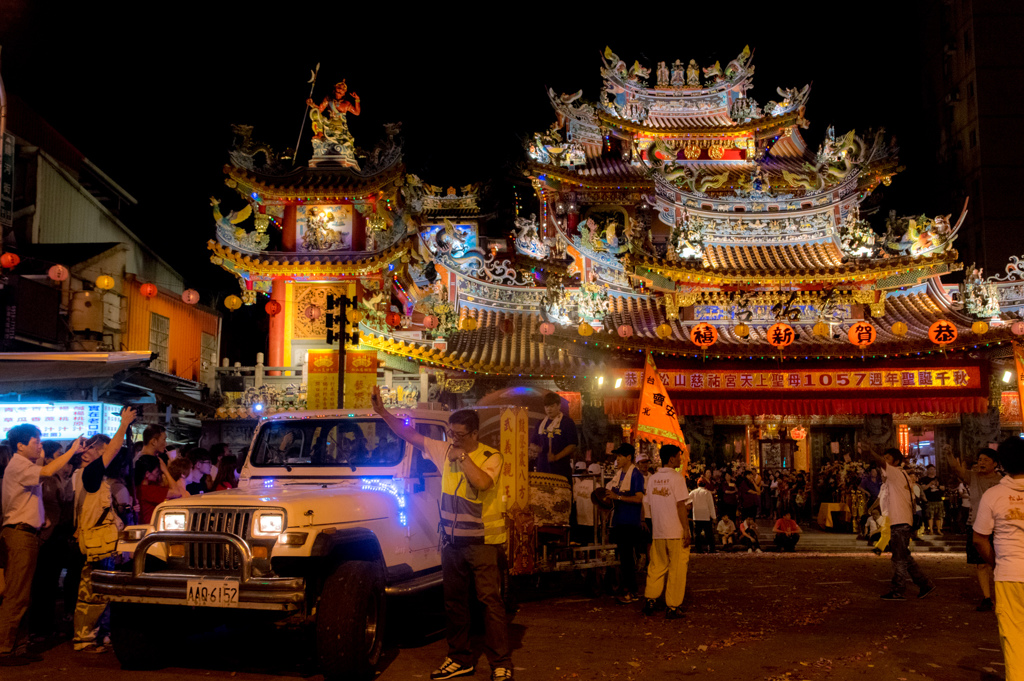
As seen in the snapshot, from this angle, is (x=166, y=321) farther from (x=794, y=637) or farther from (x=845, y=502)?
(x=794, y=637)

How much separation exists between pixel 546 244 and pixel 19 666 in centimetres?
1870

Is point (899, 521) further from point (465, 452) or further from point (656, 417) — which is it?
point (465, 452)

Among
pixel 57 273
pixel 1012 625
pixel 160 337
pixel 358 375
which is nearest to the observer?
pixel 1012 625

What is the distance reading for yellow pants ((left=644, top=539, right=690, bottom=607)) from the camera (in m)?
9.32

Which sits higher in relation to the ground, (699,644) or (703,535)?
(699,644)

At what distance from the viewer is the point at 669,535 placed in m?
9.38

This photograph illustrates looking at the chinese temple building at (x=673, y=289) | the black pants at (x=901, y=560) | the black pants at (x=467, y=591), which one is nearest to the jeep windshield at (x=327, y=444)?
the black pants at (x=467, y=591)

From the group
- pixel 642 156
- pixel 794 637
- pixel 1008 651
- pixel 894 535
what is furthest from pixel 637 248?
pixel 1008 651

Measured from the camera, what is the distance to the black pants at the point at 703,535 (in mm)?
17336

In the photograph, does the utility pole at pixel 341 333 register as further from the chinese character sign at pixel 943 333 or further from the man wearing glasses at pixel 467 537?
the chinese character sign at pixel 943 333

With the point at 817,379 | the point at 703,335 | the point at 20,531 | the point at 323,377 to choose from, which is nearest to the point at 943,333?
the point at 817,379

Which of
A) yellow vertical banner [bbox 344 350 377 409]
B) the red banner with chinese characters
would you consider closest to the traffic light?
yellow vertical banner [bbox 344 350 377 409]

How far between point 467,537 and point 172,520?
92.3 inches

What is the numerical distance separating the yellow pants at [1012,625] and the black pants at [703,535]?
11551 mm
